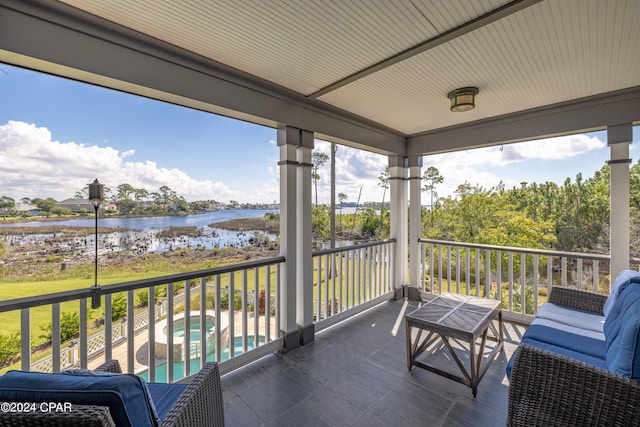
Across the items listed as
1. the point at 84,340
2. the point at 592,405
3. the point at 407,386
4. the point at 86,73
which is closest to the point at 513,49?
the point at 592,405

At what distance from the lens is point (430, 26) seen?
5.99 ft

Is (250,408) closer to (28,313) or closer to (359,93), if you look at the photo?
(28,313)

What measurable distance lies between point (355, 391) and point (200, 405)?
1438 millimetres

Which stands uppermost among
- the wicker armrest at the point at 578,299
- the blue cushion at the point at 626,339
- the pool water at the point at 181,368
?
the blue cushion at the point at 626,339

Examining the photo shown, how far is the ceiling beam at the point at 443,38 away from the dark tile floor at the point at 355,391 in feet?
9.08

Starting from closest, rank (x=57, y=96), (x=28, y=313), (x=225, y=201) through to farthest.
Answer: (x=28, y=313)
(x=57, y=96)
(x=225, y=201)

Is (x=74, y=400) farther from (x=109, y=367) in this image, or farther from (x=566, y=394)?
(x=566, y=394)

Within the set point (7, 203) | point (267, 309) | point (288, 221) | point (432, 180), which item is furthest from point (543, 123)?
point (432, 180)

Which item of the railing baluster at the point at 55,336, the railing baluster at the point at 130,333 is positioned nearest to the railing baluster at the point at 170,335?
the railing baluster at the point at 130,333

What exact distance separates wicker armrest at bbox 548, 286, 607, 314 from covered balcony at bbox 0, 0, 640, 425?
655 mm

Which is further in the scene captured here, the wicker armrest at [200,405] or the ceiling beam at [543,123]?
the ceiling beam at [543,123]

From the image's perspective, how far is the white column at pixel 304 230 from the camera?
10.1 ft

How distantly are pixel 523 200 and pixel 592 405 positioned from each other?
12484 mm

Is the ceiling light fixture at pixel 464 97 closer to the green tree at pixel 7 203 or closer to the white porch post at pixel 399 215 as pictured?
the white porch post at pixel 399 215
